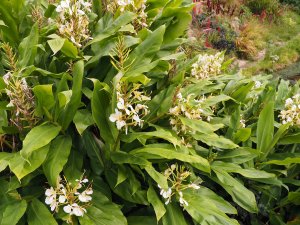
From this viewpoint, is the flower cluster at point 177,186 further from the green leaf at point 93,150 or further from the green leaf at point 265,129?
the green leaf at point 265,129

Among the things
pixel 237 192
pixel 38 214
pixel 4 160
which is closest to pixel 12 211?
pixel 38 214

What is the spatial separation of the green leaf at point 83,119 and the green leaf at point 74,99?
3 centimetres

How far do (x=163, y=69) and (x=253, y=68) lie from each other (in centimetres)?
547

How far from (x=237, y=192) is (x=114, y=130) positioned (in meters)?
0.76

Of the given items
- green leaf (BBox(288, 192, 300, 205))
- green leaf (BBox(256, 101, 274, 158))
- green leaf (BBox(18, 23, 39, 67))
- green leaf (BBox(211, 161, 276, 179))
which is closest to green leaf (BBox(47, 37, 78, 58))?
green leaf (BBox(18, 23, 39, 67))

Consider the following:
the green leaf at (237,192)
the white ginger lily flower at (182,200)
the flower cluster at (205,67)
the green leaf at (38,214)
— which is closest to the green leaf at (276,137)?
the green leaf at (237,192)

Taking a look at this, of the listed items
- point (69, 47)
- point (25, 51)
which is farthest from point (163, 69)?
point (25, 51)

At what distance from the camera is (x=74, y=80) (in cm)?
167

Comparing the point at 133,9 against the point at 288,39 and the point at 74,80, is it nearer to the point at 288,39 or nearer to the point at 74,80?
the point at 74,80

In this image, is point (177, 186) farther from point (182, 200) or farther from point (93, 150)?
point (93, 150)

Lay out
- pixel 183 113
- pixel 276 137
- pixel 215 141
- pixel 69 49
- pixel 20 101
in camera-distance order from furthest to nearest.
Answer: pixel 276 137
pixel 215 141
pixel 183 113
pixel 69 49
pixel 20 101

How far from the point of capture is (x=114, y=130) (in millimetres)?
1704

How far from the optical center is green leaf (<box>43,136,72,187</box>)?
63.6 inches

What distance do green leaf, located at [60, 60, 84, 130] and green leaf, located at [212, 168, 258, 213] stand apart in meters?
0.77
